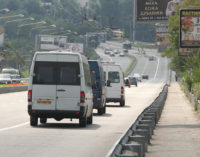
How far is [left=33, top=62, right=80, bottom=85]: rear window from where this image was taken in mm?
21109

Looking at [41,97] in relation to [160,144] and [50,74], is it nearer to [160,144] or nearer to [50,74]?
[50,74]

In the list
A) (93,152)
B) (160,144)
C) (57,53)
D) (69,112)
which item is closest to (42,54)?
(57,53)

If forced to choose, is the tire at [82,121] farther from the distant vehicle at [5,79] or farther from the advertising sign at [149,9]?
the distant vehicle at [5,79]

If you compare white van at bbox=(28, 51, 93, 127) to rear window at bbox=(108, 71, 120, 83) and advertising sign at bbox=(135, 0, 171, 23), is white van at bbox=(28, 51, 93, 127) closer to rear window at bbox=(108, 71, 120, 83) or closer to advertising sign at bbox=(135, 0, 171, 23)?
rear window at bbox=(108, 71, 120, 83)

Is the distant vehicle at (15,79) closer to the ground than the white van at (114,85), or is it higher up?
closer to the ground

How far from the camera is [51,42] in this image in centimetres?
13112

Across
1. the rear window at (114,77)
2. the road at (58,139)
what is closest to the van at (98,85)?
the road at (58,139)

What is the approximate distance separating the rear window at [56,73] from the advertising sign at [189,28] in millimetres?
10847

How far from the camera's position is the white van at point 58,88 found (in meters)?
20.8

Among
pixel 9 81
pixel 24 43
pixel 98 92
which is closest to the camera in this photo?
pixel 98 92

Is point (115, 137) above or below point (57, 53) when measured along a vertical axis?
below

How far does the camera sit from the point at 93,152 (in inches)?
563

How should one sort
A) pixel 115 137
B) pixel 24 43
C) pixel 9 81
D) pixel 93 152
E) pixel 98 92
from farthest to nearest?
pixel 24 43
pixel 9 81
pixel 98 92
pixel 115 137
pixel 93 152

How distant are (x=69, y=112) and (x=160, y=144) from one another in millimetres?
4349
